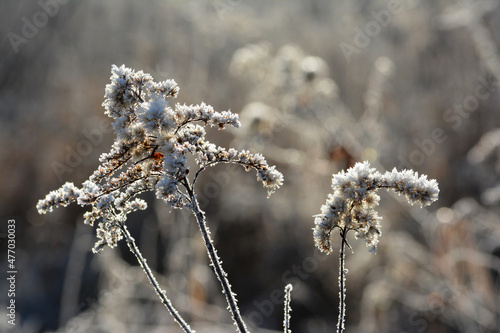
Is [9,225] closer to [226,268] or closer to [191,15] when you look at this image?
[226,268]

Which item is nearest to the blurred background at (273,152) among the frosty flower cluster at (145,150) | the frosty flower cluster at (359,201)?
the frosty flower cluster at (359,201)

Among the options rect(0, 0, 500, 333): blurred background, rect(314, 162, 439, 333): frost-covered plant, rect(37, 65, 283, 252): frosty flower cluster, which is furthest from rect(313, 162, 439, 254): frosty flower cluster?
rect(0, 0, 500, 333): blurred background

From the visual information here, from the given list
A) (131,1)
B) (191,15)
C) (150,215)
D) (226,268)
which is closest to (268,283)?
(226,268)

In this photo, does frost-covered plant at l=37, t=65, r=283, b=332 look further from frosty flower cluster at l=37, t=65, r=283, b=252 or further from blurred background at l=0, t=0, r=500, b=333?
blurred background at l=0, t=0, r=500, b=333

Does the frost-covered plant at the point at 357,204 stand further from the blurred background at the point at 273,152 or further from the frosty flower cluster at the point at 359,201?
the blurred background at the point at 273,152

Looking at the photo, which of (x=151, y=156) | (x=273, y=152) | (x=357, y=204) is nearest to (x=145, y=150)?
(x=151, y=156)

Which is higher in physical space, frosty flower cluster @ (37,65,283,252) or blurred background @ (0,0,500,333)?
blurred background @ (0,0,500,333)
